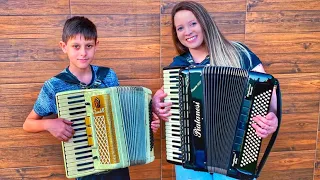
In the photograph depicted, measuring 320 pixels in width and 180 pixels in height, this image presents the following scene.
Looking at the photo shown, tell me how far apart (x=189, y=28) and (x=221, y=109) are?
427 millimetres

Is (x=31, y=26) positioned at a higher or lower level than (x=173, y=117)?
higher

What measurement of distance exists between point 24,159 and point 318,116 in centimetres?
212

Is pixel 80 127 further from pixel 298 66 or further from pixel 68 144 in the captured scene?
pixel 298 66

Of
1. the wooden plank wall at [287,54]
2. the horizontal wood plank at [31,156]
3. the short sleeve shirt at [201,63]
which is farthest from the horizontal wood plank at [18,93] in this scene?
the short sleeve shirt at [201,63]

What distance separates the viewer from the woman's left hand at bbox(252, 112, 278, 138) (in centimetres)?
140

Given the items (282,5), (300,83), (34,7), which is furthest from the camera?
(300,83)

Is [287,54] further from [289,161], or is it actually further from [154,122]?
[154,122]

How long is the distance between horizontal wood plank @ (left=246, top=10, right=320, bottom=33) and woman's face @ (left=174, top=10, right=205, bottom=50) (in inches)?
Answer: 31.2

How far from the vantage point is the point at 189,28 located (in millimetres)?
1578

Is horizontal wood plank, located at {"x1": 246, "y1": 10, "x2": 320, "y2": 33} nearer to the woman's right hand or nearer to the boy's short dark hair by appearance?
the woman's right hand

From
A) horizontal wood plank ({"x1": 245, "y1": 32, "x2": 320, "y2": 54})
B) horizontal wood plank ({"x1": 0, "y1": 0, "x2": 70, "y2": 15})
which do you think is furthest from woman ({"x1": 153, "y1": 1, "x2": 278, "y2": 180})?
horizontal wood plank ({"x1": 0, "y1": 0, "x2": 70, "y2": 15})

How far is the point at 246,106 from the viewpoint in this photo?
4.65ft

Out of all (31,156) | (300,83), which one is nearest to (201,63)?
(300,83)

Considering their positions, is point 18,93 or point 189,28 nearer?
point 189,28
